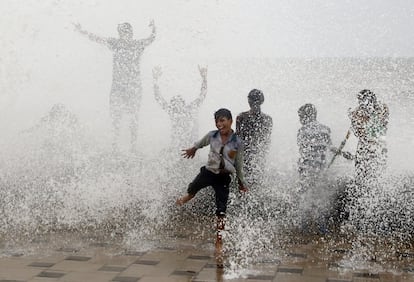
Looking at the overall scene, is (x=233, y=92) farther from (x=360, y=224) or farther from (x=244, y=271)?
(x=244, y=271)

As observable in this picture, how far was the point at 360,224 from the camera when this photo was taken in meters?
7.41

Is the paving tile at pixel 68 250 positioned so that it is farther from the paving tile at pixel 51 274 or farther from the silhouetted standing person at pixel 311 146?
the silhouetted standing person at pixel 311 146

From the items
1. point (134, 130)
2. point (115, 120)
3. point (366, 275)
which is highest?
point (115, 120)

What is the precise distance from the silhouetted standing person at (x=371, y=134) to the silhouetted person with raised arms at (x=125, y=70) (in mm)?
4152

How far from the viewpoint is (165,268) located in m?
5.68

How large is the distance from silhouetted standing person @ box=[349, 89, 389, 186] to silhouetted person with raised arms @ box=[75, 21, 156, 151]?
4.15 meters

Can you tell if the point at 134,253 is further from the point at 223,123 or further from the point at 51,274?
the point at 223,123

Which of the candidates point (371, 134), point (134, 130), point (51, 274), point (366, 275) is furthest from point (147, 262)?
point (134, 130)

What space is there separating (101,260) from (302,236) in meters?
2.21

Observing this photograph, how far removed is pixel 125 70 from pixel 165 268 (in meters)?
5.40

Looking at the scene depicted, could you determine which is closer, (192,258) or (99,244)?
(192,258)

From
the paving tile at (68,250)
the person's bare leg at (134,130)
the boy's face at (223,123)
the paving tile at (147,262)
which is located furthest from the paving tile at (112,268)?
the person's bare leg at (134,130)

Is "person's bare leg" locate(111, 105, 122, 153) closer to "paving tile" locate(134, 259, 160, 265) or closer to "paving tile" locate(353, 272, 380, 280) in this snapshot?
"paving tile" locate(134, 259, 160, 265)

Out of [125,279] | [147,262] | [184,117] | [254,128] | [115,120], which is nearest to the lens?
[125,279]
